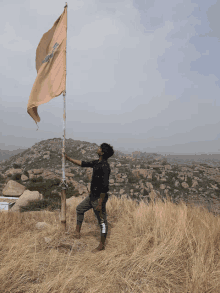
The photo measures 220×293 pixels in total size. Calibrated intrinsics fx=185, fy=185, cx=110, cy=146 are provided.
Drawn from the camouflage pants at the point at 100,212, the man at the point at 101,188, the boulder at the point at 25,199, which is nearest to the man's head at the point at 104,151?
the man at the point at 101,188

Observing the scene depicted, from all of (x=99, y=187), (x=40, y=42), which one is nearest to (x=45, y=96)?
(x=40, y=42)

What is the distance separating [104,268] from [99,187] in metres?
1.32

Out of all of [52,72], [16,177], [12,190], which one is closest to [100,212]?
[52,72]

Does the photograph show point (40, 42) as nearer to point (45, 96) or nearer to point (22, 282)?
point (45, 96)

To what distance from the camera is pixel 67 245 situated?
3.56 metres

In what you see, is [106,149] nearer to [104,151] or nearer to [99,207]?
[104,151]

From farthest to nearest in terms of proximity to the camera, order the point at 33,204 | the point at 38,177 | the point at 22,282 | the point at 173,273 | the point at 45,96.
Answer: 1. the point at 38,177
2. the point at 33,204
3. the point at 45,96
4. the point at 173,273
5. the point at 22,282

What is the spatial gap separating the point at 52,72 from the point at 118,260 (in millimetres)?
4204

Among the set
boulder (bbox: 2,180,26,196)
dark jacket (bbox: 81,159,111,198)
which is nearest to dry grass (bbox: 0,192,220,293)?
dark jacket (bbox: 81,159,111,198)

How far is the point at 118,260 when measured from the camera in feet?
9.60

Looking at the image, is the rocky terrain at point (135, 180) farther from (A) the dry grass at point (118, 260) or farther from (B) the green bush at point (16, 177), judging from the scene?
(A) the dry grass at point (118, 260)

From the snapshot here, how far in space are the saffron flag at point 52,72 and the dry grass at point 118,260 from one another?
112 inches

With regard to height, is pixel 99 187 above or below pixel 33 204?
above

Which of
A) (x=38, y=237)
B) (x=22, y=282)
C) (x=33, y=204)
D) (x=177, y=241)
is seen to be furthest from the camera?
(x=33, y=204)
